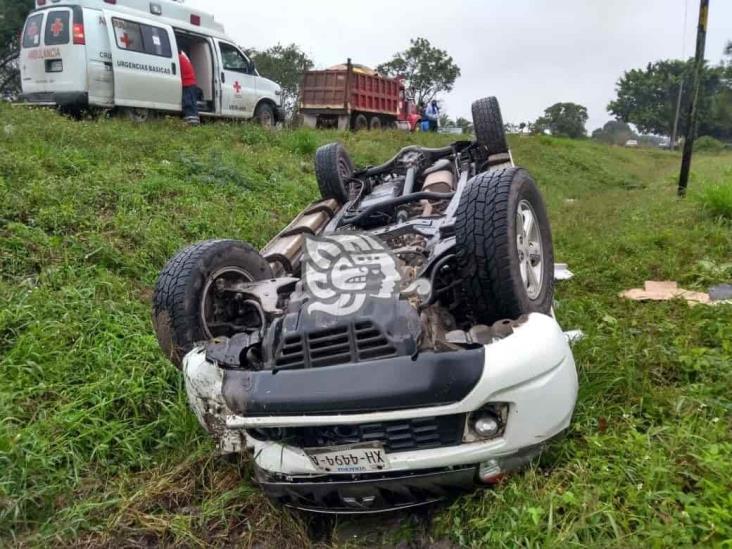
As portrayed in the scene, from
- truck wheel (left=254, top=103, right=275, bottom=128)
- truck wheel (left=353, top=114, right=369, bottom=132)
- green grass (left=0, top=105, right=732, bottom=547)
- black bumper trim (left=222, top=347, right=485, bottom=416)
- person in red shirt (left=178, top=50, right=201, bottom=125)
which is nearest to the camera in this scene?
black bumper trim (left=222, top=347, right=485, bottom=416)

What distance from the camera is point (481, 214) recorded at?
2.37m

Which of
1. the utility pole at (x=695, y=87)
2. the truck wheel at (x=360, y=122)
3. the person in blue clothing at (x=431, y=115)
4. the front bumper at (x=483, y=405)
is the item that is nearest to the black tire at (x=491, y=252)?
the front bumper at (x=483, y=405)

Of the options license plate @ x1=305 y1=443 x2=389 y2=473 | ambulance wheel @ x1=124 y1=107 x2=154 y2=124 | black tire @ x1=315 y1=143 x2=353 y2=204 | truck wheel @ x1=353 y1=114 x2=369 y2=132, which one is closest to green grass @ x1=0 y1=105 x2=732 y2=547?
license plate @ x1=305 y1=443 x2=389 y2=473

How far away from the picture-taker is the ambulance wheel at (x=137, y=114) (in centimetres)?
891

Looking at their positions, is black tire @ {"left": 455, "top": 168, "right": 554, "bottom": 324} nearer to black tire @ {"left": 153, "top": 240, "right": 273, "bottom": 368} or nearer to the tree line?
black tire @ {"left": 153, "top": 240, "right": 273, "bottom": 368}

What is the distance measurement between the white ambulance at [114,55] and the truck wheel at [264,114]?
1.17 m

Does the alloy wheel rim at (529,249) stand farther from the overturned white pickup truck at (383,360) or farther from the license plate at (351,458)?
the license plate at (351,458)

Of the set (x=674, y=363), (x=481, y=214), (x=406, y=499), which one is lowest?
(x=406, y=499)

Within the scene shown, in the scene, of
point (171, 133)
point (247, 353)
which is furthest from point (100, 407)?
point (171, 133)

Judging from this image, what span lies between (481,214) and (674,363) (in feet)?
4.29

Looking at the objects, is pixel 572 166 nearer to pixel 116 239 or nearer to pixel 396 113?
pixel 396 113

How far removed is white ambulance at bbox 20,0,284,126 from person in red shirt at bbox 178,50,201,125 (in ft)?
0.42

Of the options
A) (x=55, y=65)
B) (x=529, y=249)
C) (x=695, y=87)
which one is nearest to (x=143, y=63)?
(x=55, y=65)

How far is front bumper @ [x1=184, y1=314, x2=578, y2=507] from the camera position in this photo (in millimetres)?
1941
